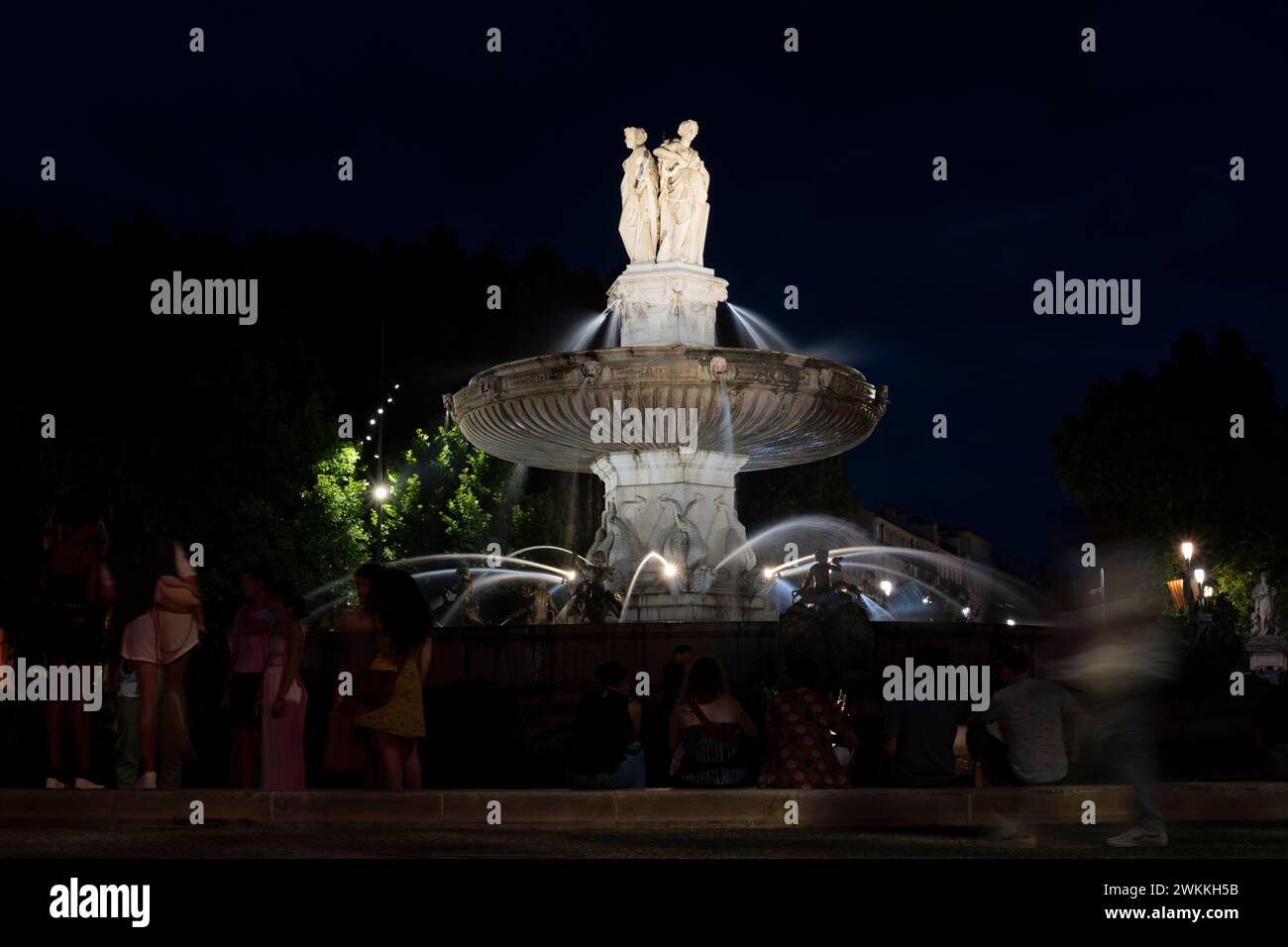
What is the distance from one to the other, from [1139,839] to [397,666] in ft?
12.3

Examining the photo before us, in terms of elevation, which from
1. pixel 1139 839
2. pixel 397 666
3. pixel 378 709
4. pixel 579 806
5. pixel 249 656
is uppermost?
pixel 249 656

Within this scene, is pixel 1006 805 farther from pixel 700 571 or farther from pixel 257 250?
pixel 257 250

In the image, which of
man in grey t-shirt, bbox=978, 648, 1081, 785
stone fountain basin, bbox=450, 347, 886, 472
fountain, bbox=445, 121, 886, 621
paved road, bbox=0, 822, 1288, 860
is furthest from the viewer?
fountain, bbox=445, 121, 886, 621

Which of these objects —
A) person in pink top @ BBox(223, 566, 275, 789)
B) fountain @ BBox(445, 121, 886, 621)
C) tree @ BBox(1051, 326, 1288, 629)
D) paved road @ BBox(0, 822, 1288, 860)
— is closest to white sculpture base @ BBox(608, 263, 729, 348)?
fountain @ BBox(445, 121, 886, 621)

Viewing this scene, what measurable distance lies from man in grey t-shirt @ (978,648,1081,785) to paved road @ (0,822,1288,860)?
421 mm

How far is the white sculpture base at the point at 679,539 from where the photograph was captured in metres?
18.6

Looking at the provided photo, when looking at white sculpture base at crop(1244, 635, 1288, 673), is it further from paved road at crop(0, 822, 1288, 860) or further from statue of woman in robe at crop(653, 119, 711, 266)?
paved road at crop(0, 822, 1288, 860)

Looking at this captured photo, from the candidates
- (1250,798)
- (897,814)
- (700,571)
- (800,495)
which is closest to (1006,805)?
(897,814)

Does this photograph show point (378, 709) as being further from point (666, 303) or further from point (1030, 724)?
point (666, 303)

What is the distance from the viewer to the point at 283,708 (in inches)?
364

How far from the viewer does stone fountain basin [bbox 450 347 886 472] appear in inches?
696

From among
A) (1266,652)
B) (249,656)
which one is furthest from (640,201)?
(1266,652)

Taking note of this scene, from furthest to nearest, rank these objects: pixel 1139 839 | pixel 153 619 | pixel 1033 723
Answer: pixel 153 619
pixel 1033 723
pixel 1139 839

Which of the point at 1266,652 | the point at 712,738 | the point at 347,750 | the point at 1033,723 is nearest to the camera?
the point at 1033,723
